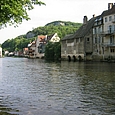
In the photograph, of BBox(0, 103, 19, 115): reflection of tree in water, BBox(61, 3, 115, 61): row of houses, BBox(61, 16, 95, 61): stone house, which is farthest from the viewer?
BBox(61, 16, 95, 61): stone house

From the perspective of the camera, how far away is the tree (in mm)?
14908

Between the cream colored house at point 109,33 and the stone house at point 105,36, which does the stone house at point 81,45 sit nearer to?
Result: the stone house at point 105,36

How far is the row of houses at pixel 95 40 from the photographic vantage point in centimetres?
6744

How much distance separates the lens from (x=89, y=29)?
250ft

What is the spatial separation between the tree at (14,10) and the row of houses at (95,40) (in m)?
50.8

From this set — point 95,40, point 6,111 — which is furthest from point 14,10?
point 95,40

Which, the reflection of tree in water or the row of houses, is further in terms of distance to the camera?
the row of houses

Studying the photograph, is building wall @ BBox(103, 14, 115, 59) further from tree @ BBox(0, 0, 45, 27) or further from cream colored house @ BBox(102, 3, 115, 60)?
tree @ BBox(0, 0, 45, 27)

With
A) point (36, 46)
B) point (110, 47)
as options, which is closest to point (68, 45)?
point (110, 47)

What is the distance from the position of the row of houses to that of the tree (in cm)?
5080

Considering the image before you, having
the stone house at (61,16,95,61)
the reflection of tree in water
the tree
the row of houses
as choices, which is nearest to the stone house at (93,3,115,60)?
the row of houses

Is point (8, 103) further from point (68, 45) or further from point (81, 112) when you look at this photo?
point (68, 45)

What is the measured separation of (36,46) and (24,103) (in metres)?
136

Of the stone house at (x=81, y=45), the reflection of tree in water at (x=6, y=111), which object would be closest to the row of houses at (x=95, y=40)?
the stone house at (x=81, y=45)
